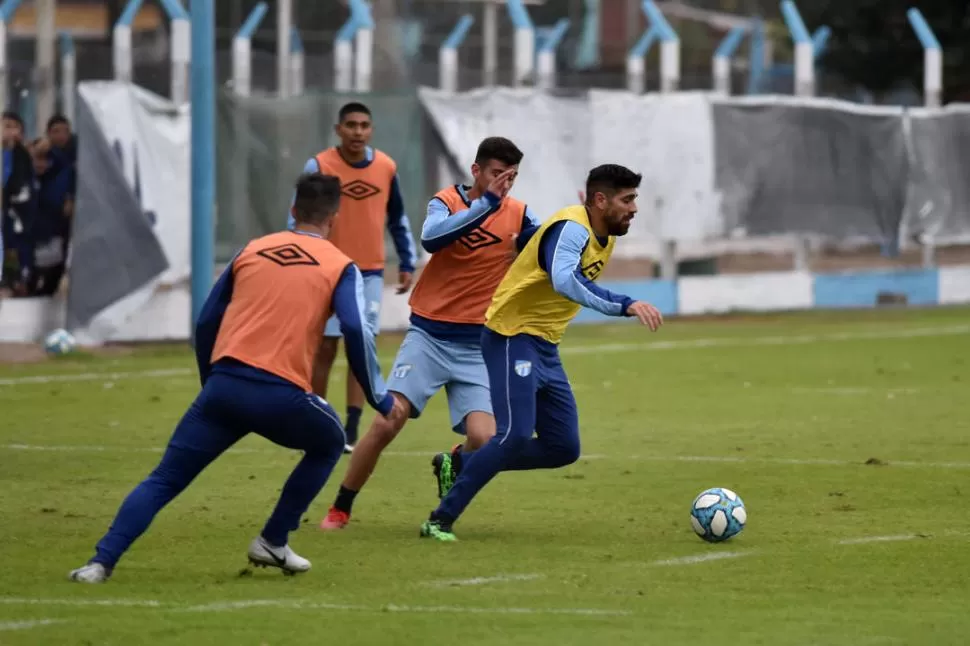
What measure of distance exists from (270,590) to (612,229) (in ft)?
8.05

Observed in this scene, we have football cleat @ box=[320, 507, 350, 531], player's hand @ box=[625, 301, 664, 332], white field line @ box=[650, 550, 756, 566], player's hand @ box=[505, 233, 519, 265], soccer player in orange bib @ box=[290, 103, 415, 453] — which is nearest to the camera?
player's hand @ box=[625, 301, 664, 332]

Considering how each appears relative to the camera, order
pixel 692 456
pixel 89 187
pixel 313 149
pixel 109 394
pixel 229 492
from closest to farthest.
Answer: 1. pixel 229 492
2. pixel 692 456
3. pixel 109 394
4. pixel 89 187
5. pixel 313 149

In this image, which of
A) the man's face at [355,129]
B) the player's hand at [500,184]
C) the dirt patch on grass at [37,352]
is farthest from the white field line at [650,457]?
the dirt patch on grass at [37,352]

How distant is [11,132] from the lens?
1930cm

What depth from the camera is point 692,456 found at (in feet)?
40.9

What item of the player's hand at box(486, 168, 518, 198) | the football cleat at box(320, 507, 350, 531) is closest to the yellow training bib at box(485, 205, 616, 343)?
the player's hand at box(486, 168, 518, 198)

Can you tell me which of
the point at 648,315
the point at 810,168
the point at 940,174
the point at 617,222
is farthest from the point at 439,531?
the point at 940,174

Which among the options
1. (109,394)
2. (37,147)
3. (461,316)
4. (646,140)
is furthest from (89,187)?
(461,316)

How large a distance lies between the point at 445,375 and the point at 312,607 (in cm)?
268

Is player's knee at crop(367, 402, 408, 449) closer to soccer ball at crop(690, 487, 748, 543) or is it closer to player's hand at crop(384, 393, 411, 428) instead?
player's hand at crop(384, 393, 411, 428)

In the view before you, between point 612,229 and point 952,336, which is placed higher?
point 612,229

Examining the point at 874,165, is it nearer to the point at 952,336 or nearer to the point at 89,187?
the point at 952,336

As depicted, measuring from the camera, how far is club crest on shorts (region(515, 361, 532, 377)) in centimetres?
916

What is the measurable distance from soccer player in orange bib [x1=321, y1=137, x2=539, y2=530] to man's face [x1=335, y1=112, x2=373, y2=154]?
10.5 ft
